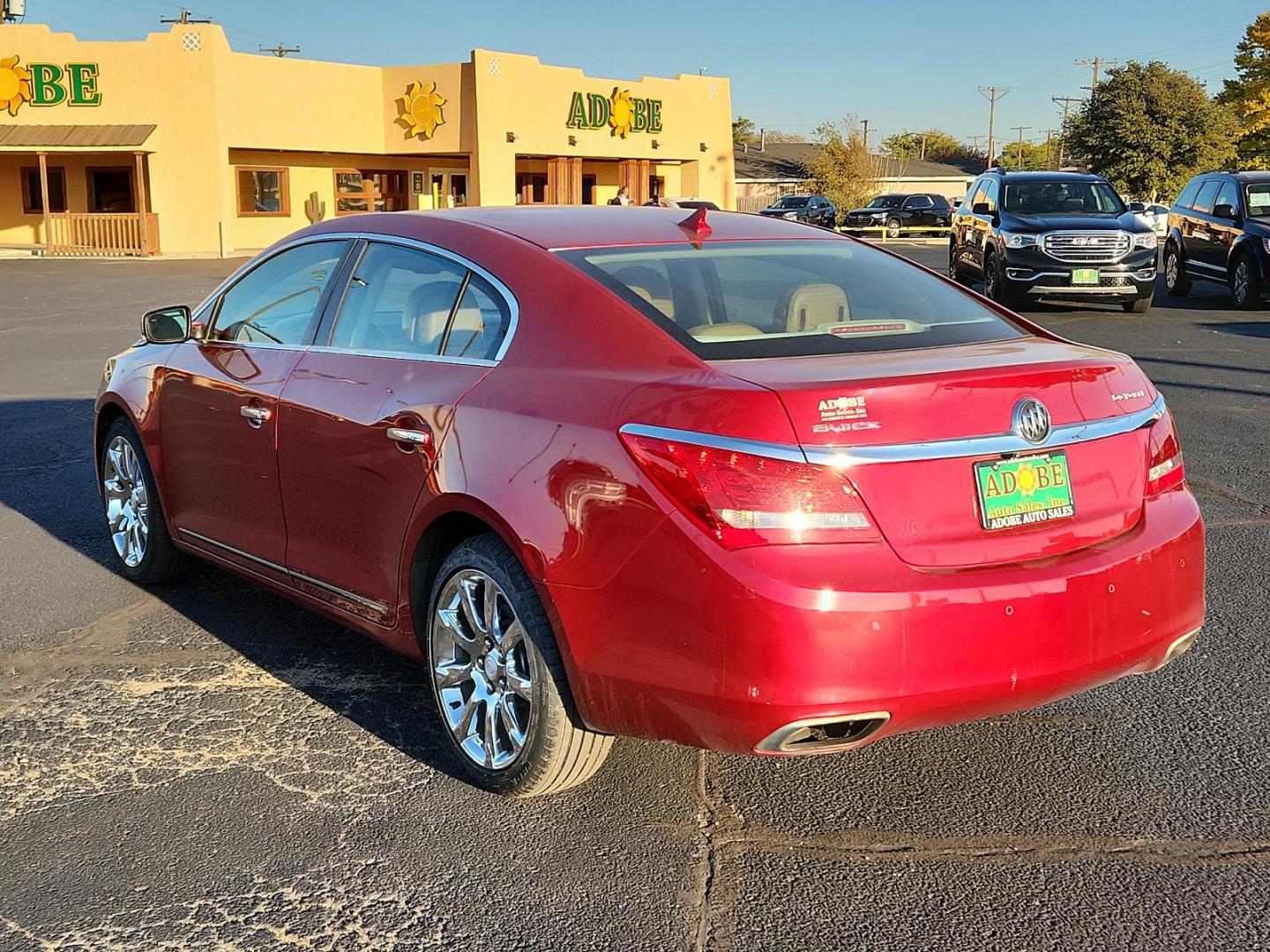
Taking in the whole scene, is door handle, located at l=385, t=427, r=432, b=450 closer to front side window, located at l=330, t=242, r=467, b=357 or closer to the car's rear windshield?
front side window, located at l=330, t=242, r=467, b=357

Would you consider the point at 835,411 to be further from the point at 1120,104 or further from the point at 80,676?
the point at 1120,104

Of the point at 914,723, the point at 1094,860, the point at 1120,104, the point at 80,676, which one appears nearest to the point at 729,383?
the point at 914,723

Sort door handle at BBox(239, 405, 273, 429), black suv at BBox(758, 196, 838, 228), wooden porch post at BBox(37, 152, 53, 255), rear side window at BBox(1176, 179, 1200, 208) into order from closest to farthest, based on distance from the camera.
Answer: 1. door handle at BBox(239, 405, 273, 429)
2. rear side window at BBox(1176, 179, 1200, 208)
3. wooden porch post at BBox(37, 152, 53, 255)
4. black suv at BBox(758, 196, 838, 228)

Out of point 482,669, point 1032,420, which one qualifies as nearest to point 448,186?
point 482,669

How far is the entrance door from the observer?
4459 cm

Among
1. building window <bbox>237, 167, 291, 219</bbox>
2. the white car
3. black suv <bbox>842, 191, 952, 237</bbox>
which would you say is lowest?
the white car

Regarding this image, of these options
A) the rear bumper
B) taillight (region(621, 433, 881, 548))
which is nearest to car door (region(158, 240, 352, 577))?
the rear bumper

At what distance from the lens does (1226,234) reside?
1933 centimetres

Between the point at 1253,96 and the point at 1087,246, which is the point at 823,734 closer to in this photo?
the point at 1087,246

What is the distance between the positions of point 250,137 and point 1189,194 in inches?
1021

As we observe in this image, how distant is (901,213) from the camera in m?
52.6

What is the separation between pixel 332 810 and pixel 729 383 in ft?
5.40

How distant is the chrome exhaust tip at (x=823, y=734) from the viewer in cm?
324

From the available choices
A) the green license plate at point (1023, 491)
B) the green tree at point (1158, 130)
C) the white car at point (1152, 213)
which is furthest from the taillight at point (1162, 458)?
the green tree at point (1158, 130)
